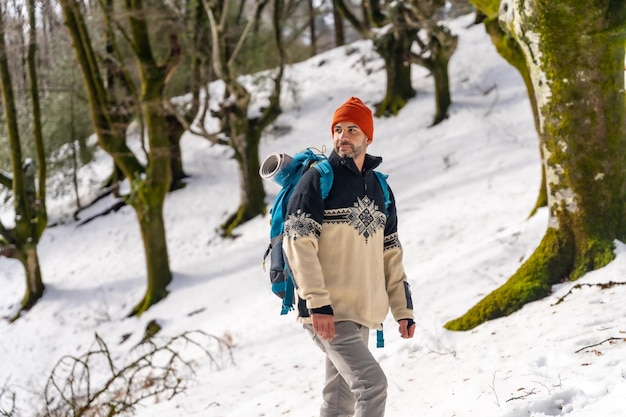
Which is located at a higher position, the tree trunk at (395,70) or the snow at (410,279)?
the tree trunk at (395,70)

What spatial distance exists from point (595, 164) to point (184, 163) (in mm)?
15814

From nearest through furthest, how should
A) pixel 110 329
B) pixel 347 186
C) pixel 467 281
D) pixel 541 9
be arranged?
pixel 347 186
pixel 541 9
pixel 467 281
pixel 110 329

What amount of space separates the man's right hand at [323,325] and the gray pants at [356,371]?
136 mm

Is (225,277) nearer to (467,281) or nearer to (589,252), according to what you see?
(467,281)

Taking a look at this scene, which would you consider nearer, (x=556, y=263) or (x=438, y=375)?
(x=438, y=375)

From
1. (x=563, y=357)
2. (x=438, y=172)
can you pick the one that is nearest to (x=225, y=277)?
(x=438, y=172)

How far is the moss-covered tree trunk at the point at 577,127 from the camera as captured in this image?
16.4 ft

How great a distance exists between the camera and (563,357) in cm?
392

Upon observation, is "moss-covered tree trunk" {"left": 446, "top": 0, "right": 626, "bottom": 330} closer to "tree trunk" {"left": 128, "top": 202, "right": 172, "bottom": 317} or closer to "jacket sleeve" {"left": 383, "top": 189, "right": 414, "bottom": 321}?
"jacket sleeve" {"left": 383, "top": 189, "right": 414, "bottom": 321}

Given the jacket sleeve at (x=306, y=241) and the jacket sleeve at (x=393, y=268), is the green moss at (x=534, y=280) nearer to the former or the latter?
the jacket sleeve at (x=393, y=268)

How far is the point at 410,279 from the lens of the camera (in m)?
8.23

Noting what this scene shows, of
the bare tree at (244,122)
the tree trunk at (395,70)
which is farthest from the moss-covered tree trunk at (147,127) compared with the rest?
the tree trunk at (395,70)

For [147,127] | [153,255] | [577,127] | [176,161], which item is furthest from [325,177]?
[176,161]

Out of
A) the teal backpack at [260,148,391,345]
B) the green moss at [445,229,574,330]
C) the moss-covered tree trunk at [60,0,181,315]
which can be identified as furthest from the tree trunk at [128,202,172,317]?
the teal backpack at [260,148,391,345]
